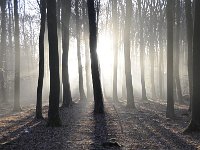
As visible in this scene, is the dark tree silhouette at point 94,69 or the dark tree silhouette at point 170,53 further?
the dark tree silhouette at point 94,69

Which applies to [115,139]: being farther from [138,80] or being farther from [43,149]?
[138,80]

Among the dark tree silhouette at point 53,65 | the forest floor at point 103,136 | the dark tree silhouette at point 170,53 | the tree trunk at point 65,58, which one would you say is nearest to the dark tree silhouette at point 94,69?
the forest floor at point 103,136

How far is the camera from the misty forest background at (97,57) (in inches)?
595

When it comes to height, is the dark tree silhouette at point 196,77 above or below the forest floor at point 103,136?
above

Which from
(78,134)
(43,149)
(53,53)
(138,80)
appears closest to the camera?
(43,149)

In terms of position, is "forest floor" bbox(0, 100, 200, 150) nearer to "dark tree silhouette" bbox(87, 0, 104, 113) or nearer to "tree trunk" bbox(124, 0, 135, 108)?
"dark tree silhouette" bbox(87, 0, 104, 113)

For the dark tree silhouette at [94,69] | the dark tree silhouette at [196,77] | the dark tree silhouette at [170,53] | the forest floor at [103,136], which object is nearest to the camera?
the forest floor at [103,136]

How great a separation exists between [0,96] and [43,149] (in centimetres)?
2966

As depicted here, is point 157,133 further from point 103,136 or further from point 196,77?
point 196,77

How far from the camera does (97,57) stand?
20.7 meters

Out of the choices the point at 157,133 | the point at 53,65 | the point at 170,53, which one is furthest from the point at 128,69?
the point at 157,133

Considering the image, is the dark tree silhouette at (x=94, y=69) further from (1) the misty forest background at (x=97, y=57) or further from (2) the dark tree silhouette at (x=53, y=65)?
(2) the dark tree silhouette at (x=53, y=65)

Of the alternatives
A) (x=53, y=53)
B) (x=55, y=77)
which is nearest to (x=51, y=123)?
(x=55, y=77)

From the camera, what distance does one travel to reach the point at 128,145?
11.2 meters
